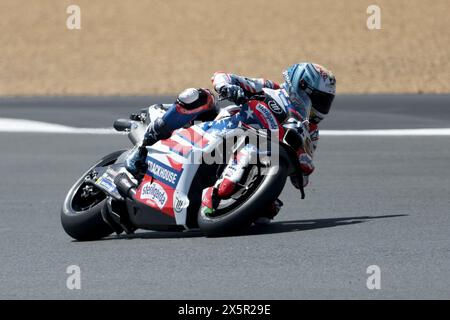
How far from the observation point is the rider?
29.7 feet

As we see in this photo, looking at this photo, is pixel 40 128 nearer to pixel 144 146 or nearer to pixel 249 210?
pixel 144 146

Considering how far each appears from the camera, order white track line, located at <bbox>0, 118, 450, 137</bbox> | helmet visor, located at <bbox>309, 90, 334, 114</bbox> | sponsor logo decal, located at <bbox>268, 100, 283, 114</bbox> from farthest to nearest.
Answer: white track line, located at <bbox>0, 118, 450, 137</bbox>
helmet visor, located at <bbox>309, 90, 334, 114</bbox>
sponsor logo decal, located at <bbox>268, 100, 283, 114</bbox>

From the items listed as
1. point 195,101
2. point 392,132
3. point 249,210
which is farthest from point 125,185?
point 392,132

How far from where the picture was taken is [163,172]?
907 cm

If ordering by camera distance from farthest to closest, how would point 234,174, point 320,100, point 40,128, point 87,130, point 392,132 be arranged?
point 40,128 → point 87,130 → point 392,132 → point 320,100 → point 234,174

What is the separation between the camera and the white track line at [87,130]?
2067cm

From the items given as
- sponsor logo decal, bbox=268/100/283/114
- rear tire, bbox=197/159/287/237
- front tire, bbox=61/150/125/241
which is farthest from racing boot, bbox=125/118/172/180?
Answer: sponsor logo decal, bbox=268/100/283/114

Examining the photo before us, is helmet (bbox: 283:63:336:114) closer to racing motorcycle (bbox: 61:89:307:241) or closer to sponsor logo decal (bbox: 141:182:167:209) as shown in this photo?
racing motorcycle (bbox: 61:89:307:241)

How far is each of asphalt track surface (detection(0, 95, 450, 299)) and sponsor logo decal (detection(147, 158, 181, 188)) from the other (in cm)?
46

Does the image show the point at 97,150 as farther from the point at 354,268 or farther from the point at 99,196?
the point at 354,268

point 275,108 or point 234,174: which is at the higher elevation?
point 275,108

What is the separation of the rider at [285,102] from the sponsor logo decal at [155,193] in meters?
0.20

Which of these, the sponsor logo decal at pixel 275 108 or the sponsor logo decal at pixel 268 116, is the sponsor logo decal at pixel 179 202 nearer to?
the sponsor logo decal at pixel 268 116

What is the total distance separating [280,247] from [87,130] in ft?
44.7
